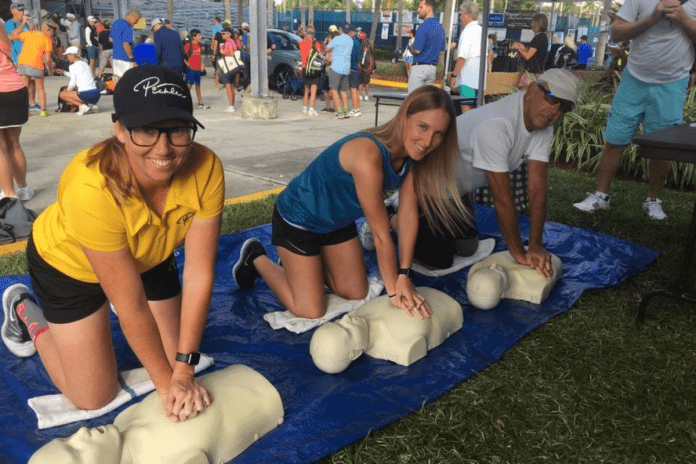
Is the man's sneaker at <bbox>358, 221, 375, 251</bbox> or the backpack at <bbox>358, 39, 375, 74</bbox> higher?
the backpack at <bbox>358, 39, 375, 74</bbox>

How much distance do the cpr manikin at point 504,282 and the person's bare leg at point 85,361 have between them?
1.90 metres

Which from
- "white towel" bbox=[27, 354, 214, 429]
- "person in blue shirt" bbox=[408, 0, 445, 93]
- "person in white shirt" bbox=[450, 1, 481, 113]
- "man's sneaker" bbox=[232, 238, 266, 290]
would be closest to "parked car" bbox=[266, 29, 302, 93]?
"person in blue shirt" bbox=[408, 0, 445, 93]

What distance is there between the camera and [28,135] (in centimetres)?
843

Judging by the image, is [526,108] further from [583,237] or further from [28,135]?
[28,135]

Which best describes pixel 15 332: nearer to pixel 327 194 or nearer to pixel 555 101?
pixel 327 194

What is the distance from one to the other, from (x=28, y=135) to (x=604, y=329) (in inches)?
318

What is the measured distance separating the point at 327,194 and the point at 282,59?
12.3 metres

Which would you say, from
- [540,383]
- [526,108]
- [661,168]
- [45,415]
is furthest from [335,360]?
[661,168]

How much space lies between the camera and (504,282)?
338 cm

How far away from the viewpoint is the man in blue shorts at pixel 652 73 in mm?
4770

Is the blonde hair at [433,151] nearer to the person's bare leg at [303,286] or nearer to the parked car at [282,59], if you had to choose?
the person's bare leg at [303,286]

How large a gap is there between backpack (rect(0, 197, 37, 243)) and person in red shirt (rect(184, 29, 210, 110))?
7742mm

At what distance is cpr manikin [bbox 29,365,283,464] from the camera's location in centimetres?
189

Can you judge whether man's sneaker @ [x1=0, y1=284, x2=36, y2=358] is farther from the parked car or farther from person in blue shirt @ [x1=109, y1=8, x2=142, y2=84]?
the parked car
